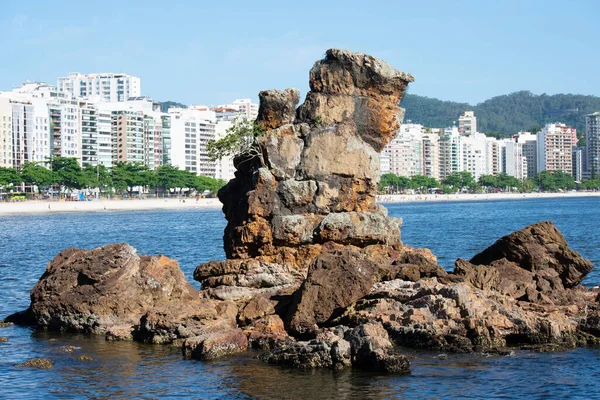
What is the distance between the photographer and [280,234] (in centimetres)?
2417

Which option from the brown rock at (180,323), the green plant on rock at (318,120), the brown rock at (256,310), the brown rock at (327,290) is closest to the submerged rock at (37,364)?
the brown rock at (180,323)

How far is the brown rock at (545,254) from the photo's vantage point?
78.8ft

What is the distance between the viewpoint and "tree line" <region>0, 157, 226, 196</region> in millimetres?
137175

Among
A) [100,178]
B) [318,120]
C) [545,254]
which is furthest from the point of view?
[100,178]

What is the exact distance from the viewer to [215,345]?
18.6 meters

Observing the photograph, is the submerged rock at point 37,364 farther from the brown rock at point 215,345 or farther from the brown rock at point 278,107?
the brown rock at point 278,107

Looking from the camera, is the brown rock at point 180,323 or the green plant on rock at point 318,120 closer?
the brown rock at point 180,323

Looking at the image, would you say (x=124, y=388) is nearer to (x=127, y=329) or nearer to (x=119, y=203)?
(x=127, y=329)

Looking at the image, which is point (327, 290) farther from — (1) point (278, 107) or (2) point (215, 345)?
(1) point (278, 107)

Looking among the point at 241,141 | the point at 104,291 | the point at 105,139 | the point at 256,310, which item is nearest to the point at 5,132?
the point at 105,139

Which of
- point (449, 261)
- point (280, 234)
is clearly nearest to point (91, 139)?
point (449, 261)

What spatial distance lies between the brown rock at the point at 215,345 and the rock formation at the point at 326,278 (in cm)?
3

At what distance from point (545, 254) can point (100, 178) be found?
13563 cm

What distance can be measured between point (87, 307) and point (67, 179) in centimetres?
12510
